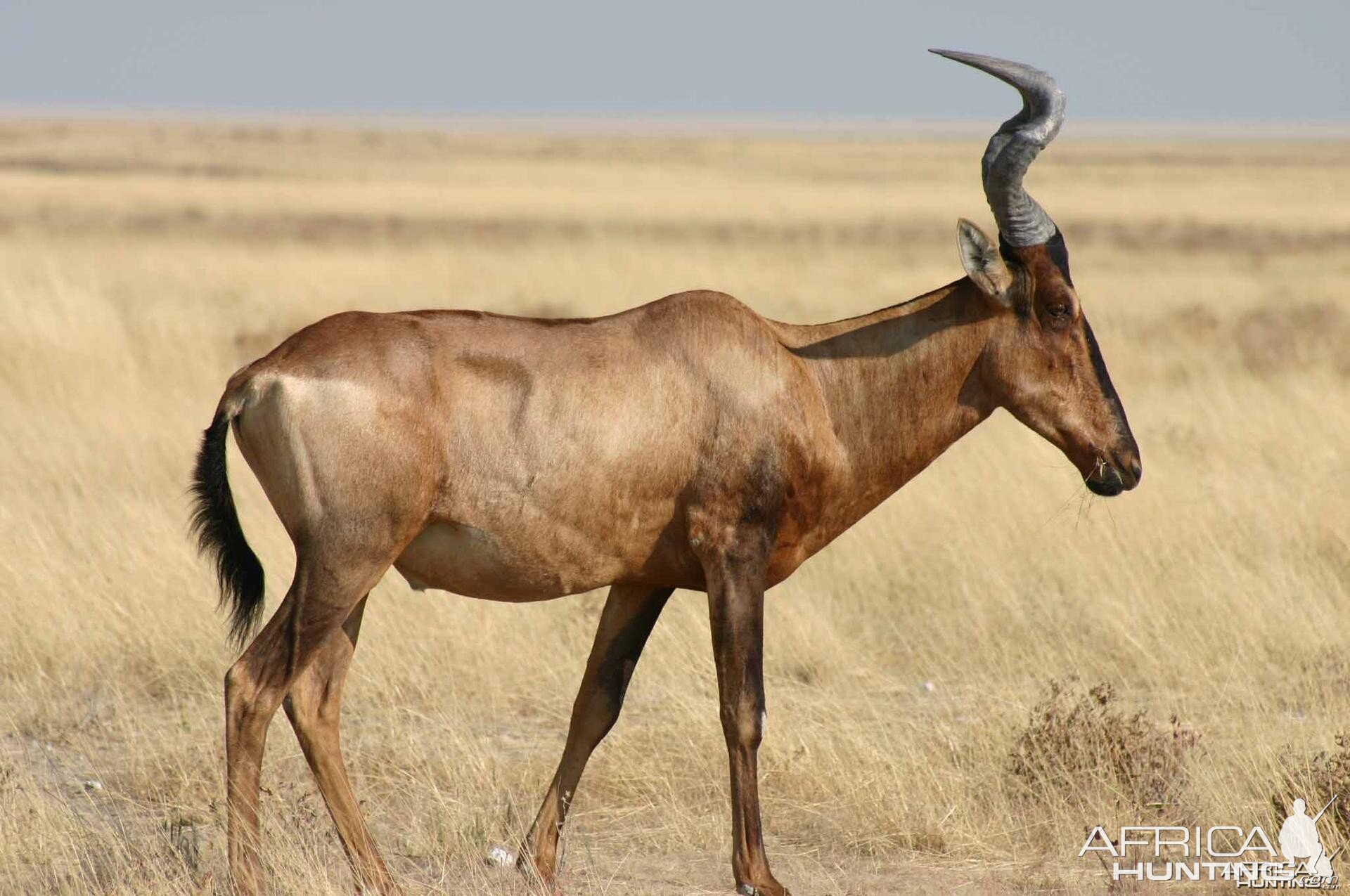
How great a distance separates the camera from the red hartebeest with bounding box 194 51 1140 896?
5.29 m

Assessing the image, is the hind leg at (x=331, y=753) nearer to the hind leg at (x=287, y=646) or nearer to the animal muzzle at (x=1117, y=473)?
the hind leg at (x=287, y=646)

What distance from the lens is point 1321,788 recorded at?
21.5ft

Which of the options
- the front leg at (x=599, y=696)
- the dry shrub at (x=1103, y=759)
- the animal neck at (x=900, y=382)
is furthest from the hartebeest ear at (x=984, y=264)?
the dry shrub at (x=1103, y=759)

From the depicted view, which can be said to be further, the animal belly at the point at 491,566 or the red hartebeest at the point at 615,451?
the animal belly at the point at 491,566

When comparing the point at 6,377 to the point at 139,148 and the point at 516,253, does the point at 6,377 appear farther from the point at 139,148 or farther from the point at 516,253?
the point at 139,148

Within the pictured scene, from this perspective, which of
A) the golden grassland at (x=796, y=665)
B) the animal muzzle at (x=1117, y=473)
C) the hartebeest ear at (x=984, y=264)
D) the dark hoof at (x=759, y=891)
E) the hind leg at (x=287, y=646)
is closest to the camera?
the hind leg at (x=287, y=646)

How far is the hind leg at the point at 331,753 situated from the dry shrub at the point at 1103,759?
2736mm

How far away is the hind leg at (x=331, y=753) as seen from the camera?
5629 mm

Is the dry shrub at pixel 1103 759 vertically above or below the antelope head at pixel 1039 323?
below

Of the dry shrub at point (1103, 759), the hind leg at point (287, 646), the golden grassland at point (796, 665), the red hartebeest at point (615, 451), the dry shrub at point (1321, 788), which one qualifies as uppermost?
the red hartebeest at point (615, 451)

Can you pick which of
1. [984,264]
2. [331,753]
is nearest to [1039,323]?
[984,264]

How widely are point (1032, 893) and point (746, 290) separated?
19.0 metres

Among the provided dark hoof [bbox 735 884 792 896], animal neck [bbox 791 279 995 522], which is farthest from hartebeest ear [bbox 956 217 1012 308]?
dark hoof [bbox 735 884 792 896]

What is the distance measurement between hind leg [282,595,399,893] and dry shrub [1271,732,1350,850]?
3.43 meters
